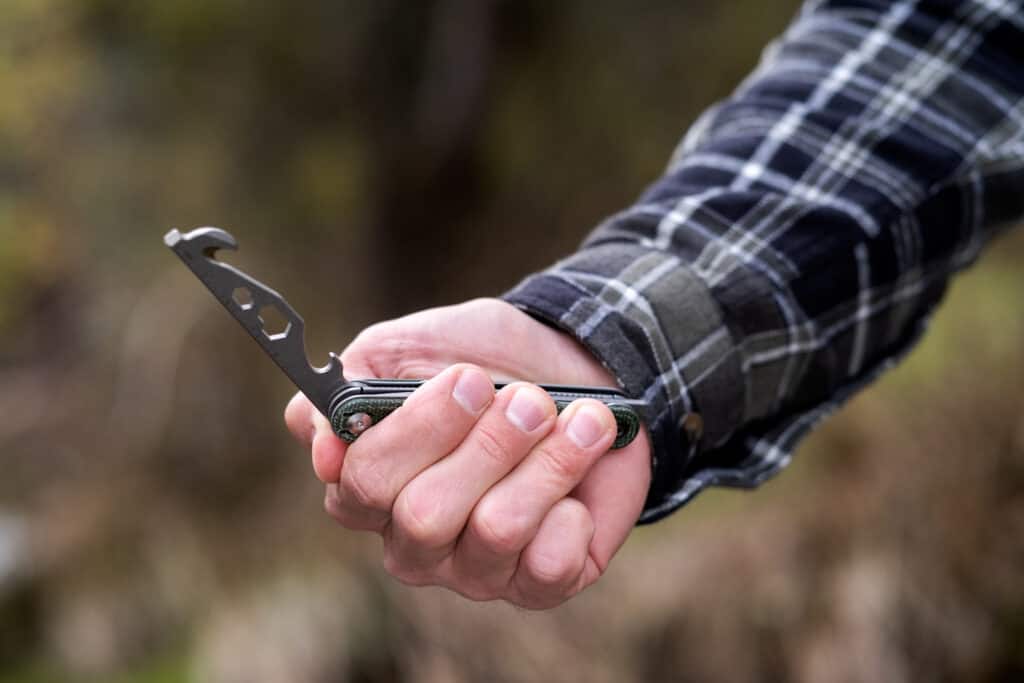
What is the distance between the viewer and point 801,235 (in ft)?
5.55

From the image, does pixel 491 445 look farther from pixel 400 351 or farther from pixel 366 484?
pixel 400 351

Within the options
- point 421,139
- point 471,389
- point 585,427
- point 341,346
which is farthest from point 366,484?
point 421,139

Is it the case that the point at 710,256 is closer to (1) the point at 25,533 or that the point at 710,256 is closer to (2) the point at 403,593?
(2) the point at 403,593

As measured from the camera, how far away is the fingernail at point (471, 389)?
4.45 feet

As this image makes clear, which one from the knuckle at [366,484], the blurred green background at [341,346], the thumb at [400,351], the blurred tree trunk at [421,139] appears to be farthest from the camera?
the blurred tree trunk at [421,139]

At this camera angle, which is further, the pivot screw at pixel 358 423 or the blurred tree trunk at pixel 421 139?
the blurred tree trunk at pixel 421 139

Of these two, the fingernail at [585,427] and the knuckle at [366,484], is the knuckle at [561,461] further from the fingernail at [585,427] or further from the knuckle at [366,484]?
the knuckle at [366,484]

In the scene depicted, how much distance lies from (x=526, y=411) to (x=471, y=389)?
2.9 inches

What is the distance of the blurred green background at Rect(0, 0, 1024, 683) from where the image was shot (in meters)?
3.56

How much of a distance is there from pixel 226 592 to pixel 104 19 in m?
4.73

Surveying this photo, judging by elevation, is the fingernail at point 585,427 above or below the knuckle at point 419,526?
below

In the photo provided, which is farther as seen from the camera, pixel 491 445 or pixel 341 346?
pixel 341 346

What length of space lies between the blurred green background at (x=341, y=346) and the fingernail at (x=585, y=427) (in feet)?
7.55

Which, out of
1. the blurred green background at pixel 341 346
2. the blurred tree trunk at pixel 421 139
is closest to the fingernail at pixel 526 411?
the blurred green background at pixel 341 346
